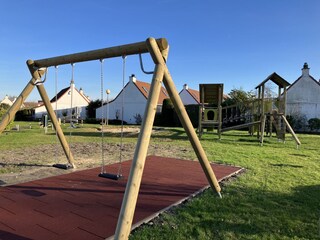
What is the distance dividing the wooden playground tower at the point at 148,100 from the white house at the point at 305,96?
87.8 ft

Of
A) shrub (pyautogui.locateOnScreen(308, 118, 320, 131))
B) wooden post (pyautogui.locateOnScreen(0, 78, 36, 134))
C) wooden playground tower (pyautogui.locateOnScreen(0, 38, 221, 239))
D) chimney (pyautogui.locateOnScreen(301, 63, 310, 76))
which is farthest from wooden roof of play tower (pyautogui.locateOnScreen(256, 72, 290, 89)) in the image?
chimney (pyautogui.locateOnScreen(301, 63, 310, 76))

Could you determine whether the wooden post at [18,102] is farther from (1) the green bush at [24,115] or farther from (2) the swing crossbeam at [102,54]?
(1) the green bush at [24,115]

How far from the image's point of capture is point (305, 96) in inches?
1159

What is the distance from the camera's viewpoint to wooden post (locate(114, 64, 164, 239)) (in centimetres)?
280

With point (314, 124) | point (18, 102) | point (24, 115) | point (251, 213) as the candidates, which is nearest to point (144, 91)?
point (24, 115)

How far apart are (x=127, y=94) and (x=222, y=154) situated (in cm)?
3062

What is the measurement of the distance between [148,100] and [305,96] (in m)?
30.0

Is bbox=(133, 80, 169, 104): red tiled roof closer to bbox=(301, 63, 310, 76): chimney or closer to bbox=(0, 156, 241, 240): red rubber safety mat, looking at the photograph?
bbox=(301, 63, 310, 76): chimney

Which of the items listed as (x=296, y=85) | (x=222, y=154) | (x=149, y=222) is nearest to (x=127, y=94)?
(x=296, y=85)

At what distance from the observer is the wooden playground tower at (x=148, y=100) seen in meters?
2.88

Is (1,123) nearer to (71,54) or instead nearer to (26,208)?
(71,54)

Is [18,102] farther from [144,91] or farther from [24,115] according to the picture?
[24,115]

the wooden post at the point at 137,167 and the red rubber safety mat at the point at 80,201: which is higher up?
the wooden post at the point at 137,167

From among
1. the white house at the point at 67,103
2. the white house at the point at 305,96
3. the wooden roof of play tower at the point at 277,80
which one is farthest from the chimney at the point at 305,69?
the white house at the point at 67,103
